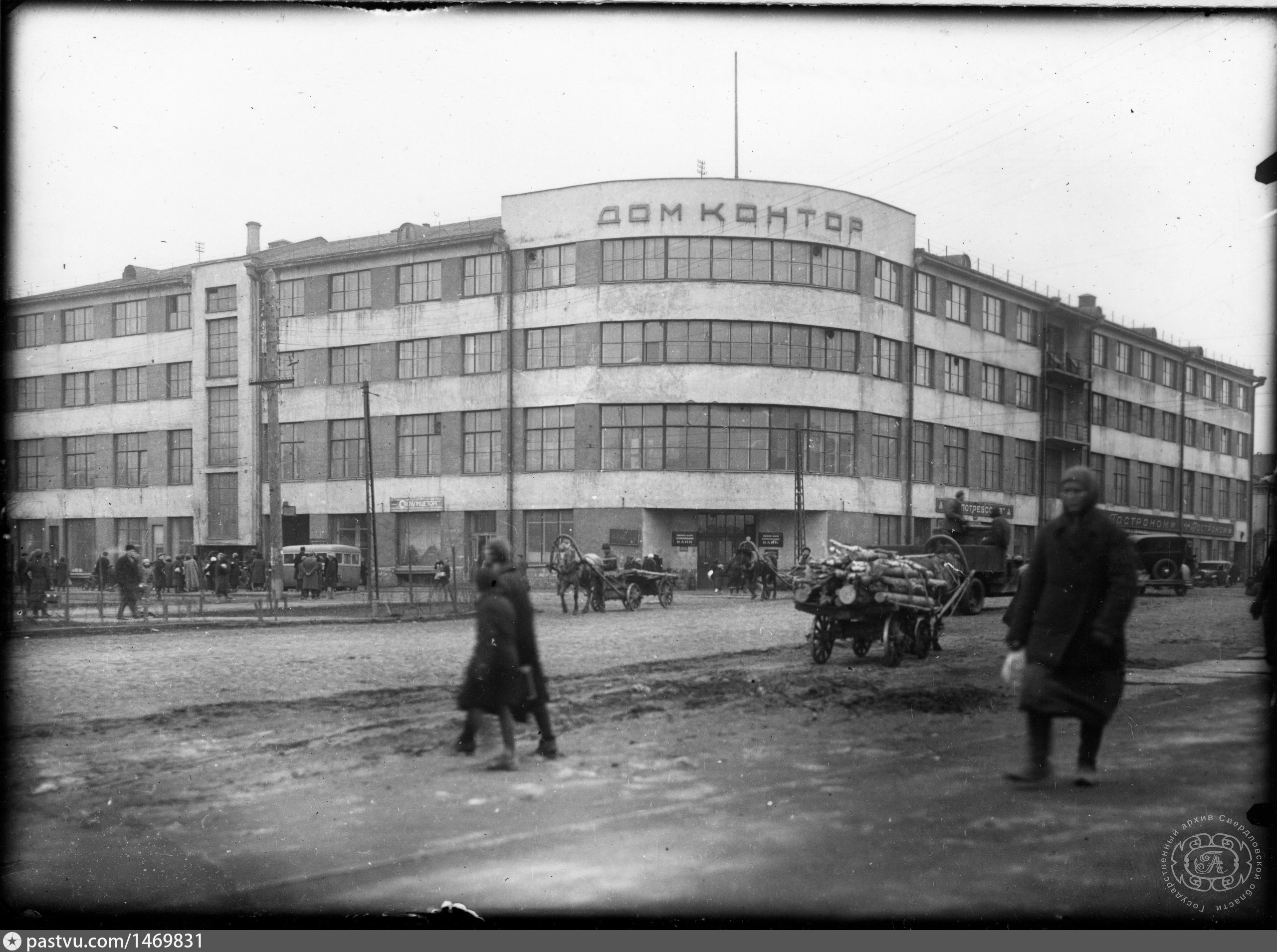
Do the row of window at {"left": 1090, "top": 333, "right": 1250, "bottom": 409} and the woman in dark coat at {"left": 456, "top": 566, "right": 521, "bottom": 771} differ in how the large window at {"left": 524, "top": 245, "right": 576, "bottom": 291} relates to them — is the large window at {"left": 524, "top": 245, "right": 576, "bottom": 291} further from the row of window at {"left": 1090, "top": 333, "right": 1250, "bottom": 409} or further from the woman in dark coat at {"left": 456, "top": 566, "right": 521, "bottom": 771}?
the row of window at {"left": 1090, "top": 333, "right": 1250, "bottom": 409}

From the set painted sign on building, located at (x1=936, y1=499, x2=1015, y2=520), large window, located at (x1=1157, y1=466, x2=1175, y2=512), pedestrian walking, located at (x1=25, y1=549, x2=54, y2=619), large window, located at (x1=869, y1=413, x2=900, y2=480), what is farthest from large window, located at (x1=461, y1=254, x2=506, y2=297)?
large window, located at (x1=1157, y1=466, x2=1175, y2=512)

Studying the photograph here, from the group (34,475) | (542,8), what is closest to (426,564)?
(34,475)

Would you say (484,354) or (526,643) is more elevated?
(484,354)

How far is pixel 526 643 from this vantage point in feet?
14.4

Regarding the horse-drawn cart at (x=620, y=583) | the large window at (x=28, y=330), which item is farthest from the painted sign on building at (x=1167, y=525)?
the large window at (x=28, y=330)

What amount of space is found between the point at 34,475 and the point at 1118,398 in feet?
20.4

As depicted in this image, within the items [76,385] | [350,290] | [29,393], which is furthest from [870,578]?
[29,393]

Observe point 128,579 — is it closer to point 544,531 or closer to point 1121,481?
point 544,531

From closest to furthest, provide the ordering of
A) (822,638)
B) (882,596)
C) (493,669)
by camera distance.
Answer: (493,669) < (882,596) < (822,638)

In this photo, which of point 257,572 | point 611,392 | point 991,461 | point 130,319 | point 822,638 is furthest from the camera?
point 822,638

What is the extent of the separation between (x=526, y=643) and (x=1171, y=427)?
3.78 metres

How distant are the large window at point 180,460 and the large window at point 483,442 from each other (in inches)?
64.3

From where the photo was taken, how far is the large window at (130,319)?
17.3 feet

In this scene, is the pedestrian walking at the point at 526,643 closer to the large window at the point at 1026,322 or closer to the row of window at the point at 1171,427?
the large window at the point at 1026,322
